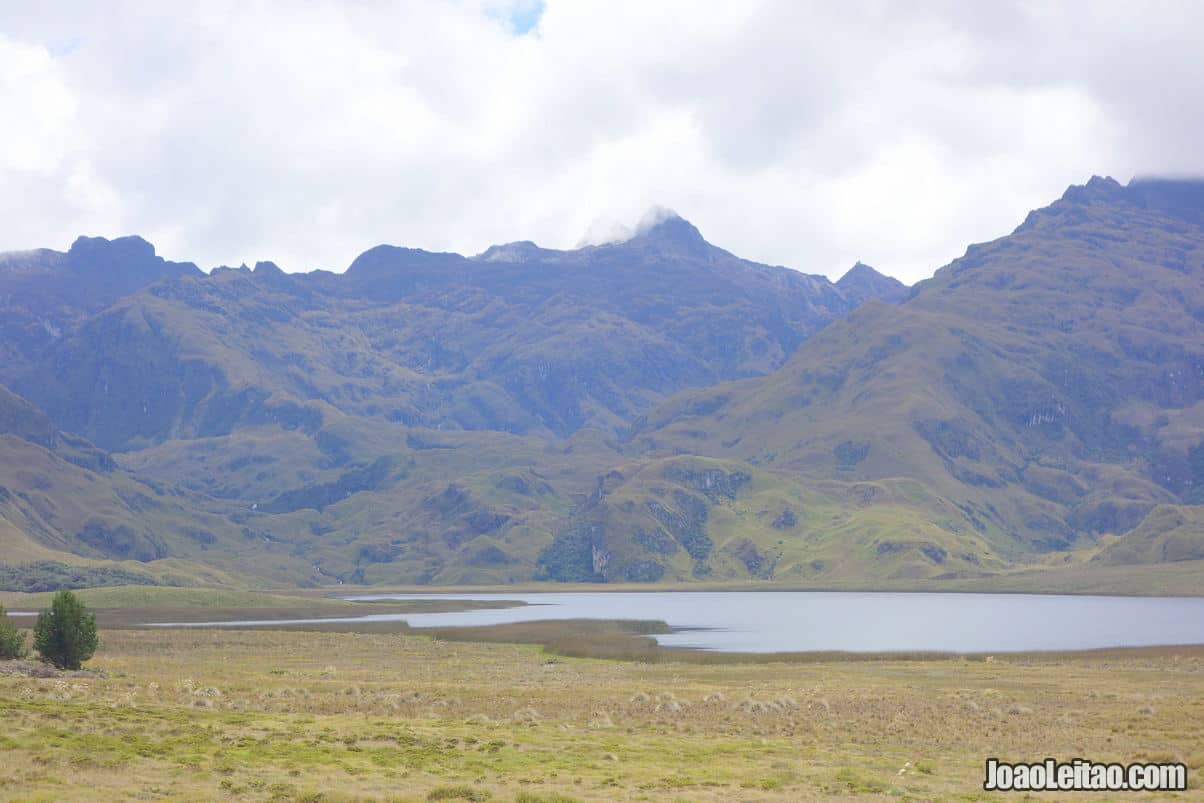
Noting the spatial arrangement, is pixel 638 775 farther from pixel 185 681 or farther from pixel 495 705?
pixel 185 681

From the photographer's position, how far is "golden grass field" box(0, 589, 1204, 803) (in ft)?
142

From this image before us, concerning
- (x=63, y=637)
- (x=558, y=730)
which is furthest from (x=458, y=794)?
(x=63, y=637)

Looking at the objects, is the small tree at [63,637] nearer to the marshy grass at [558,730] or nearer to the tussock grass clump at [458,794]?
the marshy grass at [558,730]

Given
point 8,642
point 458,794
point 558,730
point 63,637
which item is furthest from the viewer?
point 63,637

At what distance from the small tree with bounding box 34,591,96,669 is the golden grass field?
3395mm

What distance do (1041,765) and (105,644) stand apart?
113475 mm

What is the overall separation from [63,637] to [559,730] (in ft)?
150

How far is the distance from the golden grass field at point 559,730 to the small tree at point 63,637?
3.40m

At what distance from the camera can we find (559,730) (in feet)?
200

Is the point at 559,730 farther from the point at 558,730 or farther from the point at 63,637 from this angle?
the point at 63,637

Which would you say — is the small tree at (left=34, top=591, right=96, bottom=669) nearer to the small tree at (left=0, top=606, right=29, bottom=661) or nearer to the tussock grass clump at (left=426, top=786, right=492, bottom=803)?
the small tree at (left=0, top=606, right=29, bottom=661)

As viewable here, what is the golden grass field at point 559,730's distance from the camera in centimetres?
4328

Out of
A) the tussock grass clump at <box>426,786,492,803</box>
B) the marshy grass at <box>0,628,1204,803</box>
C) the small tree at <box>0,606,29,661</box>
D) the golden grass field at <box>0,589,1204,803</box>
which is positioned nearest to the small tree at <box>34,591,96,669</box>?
the small tree at <box>0,606,29,661</box>

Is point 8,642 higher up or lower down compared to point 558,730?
higher up
